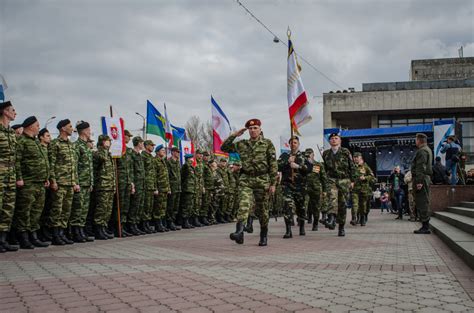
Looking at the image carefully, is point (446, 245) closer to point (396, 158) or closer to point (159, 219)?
point (159, 219)

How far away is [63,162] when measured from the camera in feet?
30.2

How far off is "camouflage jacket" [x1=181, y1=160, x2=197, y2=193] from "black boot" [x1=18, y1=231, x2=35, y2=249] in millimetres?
5791

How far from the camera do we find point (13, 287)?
4801 millimetres

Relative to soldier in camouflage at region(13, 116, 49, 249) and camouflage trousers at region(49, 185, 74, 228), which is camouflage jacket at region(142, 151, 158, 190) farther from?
soldier in camouflage at region(13, 116, 49, 249)

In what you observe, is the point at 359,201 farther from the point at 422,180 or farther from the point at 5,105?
the point at 5,105

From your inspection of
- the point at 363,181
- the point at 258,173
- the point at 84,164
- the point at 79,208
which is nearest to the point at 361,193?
the point at 363,181

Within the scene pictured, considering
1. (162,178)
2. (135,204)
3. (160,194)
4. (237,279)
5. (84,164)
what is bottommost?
(237,279)

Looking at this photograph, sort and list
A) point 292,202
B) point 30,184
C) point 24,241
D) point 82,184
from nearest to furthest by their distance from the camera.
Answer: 1. point 24,241
2. point 30,184
3. point 82,184
4. point 292,202

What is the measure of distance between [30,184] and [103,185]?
206 centimetres

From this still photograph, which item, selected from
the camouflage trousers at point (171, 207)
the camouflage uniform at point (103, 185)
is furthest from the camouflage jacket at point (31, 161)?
the camouflage trousers at point (171, 207)

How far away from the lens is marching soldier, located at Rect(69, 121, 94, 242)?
31.3 ft

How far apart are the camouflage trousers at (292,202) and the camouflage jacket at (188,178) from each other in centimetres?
404

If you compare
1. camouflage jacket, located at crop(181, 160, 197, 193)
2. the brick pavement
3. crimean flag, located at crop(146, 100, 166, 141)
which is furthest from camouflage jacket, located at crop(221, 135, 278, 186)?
crimean flag, located at crop(146, 100, 166, 141)

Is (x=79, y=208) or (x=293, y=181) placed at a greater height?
(x=293, y=181)
